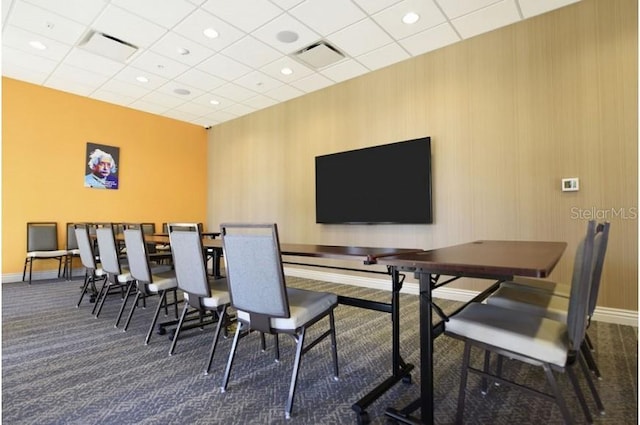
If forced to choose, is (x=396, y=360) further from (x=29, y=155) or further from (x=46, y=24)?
(x=29, y=155)

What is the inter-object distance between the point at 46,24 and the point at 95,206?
3.16m

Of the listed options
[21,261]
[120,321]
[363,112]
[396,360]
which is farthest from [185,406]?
[21,261]

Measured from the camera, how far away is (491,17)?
11.3 feet

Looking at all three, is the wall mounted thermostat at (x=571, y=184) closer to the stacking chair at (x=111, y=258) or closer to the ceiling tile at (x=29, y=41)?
the stacking chair at (x=111, y=258)

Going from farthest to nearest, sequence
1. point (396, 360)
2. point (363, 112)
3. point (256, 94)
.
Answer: point (256, 94), point (363, 112), point (396, 360)

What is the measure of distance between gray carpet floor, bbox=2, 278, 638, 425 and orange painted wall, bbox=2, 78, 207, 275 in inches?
116

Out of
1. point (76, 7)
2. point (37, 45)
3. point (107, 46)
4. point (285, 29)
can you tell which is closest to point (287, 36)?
point (285, 29)

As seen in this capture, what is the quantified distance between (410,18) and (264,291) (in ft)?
10.7

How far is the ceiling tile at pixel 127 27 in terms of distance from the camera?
3436 mm

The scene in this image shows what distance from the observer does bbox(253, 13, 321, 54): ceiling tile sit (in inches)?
140

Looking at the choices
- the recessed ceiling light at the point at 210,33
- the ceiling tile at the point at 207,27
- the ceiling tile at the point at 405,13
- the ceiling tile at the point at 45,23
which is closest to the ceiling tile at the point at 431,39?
the ceiling tile at the point at 405,13

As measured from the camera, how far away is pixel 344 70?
4656 millimetres

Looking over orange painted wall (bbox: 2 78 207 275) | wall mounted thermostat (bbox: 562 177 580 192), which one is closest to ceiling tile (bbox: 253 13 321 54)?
wall mounted thermostat (bbox: 562 177 580 192)

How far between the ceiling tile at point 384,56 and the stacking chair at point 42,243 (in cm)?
549
